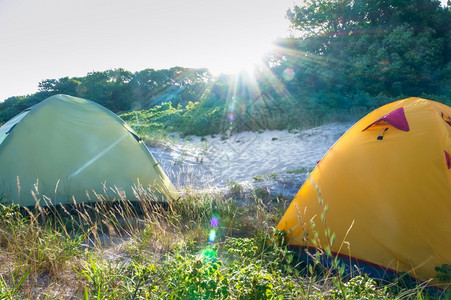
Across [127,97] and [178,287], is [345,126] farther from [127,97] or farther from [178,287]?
A: [127,97]

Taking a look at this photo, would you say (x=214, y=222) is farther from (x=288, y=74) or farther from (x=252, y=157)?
(x=288, y=74)

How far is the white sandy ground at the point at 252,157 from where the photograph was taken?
718 centimetres

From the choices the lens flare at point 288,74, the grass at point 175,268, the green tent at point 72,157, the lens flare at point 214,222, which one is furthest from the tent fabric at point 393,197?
the lens flare at point 288,74

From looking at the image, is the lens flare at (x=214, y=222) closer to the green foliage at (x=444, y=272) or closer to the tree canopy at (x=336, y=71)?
the green foliage at (x=444, y=272)

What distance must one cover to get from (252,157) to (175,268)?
7529 mm

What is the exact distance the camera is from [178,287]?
2.14 meters

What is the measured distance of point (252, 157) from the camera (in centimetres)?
978

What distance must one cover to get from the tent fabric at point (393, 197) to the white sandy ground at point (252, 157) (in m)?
2.59

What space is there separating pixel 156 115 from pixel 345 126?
9.83 metres

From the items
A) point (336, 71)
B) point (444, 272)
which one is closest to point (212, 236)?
point (444, 272)

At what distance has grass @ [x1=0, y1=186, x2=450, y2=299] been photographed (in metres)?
2.12

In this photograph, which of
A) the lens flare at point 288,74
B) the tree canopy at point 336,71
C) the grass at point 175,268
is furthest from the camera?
the lens flare at point 288,74

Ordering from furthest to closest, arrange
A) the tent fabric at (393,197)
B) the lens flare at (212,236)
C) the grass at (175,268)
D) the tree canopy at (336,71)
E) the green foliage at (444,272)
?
1. the tree canopy at (336,71)
2. the lens flare at (212,236)
3. the tent fabric at (393,197)
4. the green foliage at (444,272)
5. the grass at (175,268)

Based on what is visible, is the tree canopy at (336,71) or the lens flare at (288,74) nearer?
the tree canopy at (336,71)
